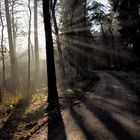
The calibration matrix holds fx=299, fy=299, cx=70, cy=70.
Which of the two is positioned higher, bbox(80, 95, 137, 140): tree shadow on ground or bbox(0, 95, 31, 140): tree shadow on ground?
bbox(80, 95, 137, 140): tree shadow on ground

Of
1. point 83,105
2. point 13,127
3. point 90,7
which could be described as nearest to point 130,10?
point 90,7

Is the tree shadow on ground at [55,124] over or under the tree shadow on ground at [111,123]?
under

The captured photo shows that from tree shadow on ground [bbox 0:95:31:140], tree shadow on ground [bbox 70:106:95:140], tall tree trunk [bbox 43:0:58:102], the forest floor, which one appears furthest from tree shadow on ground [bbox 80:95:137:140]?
tall tree trunk [bbox 43:0:58:102]

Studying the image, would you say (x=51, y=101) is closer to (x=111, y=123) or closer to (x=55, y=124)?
(x=55, y=124)

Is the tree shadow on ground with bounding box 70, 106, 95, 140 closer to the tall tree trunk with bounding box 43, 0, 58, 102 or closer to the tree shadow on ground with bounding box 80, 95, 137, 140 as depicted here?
the tree shadow on ground with bounding box 80, 95, 137, 140

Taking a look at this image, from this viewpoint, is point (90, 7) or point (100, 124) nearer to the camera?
point (100, 124)

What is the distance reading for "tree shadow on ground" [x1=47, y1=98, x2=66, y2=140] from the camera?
350 inches

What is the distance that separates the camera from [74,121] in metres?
10.4

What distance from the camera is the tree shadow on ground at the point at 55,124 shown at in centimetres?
890

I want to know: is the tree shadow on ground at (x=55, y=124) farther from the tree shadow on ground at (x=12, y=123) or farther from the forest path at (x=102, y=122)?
the tree shadow on ground at (x=12, y=123)

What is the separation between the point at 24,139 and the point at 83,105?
453 centimetres

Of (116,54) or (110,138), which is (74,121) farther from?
(116,54)

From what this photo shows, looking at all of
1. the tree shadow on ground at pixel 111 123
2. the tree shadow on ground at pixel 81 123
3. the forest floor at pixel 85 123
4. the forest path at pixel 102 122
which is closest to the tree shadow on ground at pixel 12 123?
the forest floor at pixel 85 123

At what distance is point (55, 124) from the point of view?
10.3 meters
